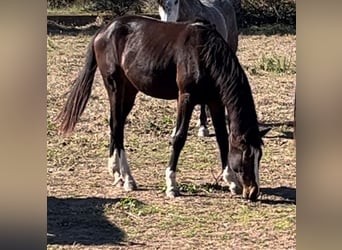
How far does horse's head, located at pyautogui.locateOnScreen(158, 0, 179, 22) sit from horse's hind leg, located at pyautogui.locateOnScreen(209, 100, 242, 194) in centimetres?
192

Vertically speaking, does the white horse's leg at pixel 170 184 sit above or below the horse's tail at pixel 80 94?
below

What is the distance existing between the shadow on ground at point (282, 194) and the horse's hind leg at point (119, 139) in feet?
3.32

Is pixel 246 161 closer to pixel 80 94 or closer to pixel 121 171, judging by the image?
pixel 121 171

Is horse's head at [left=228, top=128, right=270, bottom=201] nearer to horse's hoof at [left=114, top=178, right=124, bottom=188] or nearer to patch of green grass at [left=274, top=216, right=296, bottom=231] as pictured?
patch of green grass at [left=274, top=216, right=296, bottom=231]

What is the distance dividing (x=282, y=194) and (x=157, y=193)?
37.2 inches

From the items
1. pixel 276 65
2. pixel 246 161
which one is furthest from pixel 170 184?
pixel 276 65

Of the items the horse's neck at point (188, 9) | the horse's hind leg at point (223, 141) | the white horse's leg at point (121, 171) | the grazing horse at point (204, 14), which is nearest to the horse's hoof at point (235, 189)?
the horse's hind leg at point (223, 141)

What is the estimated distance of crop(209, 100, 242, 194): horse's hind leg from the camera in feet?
18.1

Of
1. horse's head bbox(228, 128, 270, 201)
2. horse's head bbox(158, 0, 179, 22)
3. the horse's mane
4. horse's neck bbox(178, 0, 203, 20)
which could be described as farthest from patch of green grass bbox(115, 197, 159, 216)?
horse's neck bbox(178, 0, 203, 20)

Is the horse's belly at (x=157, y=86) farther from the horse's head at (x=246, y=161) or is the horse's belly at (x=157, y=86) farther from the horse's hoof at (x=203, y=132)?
the horse's hoof at (x=203, y=132)

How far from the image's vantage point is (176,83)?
5332 mm

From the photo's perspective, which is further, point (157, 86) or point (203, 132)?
point (203, 132)

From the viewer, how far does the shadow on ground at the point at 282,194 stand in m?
5.42

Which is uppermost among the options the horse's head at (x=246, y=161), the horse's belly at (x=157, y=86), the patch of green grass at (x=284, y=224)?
the horse's belly at (x=157, y=86)
